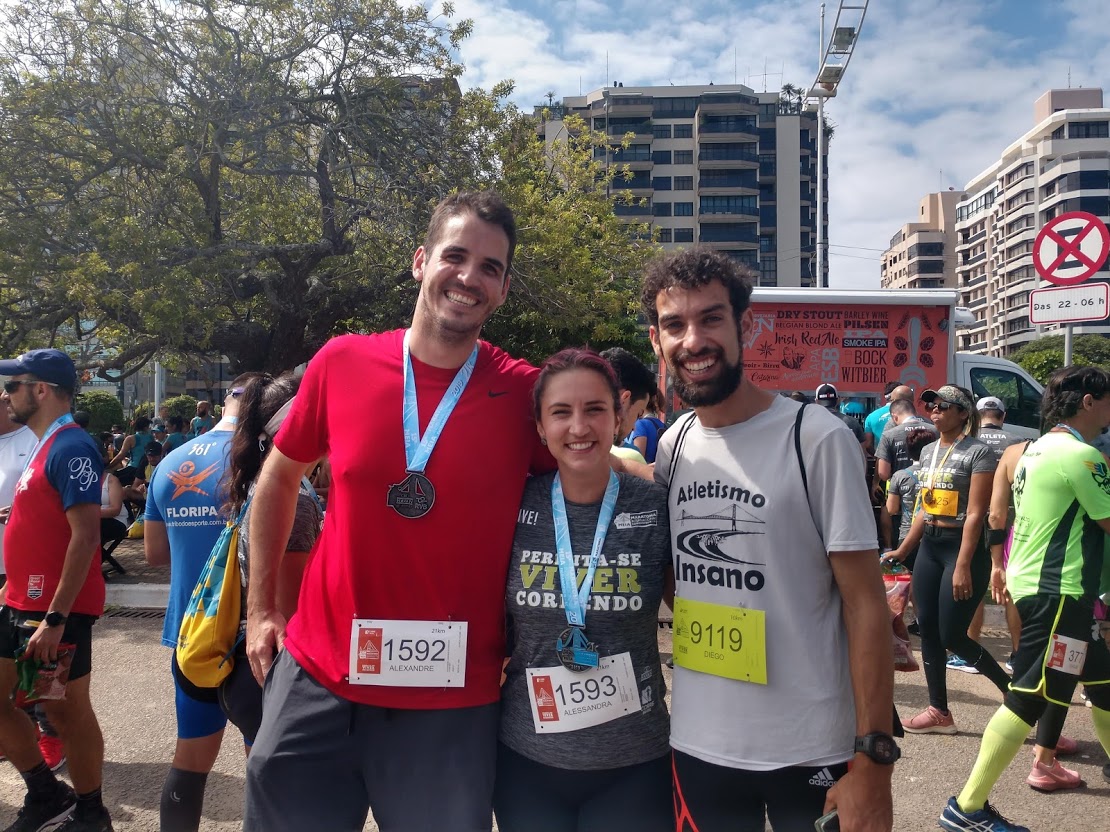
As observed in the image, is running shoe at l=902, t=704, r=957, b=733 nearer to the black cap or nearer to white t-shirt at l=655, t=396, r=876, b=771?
white t-shirt at l=655, t=396, r=876, b=771

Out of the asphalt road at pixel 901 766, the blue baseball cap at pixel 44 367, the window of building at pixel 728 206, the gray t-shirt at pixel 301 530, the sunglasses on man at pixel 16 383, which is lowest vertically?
the asphalt road at pixel 901 766

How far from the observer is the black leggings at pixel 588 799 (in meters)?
2.04

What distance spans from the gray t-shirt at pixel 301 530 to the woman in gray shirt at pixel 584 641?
0.96 metres

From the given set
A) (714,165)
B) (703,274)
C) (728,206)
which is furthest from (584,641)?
(714,165)

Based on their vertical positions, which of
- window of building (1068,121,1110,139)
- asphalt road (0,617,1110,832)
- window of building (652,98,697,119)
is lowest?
asphalt road (0,617,1110,832)

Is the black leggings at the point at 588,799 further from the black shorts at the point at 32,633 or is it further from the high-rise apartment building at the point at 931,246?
the high-rise apartment building at the point at 931,246

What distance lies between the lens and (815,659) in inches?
Result: 77.3

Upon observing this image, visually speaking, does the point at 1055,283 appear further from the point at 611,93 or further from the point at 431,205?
the point at 611,93

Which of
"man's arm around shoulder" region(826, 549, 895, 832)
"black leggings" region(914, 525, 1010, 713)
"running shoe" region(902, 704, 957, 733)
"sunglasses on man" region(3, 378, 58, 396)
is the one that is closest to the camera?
"man's arm around shoulder" region(826, 549, 895, 832)

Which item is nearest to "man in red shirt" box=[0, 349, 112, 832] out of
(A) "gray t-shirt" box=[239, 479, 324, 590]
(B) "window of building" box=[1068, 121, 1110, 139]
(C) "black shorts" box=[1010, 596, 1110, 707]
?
(A) "gray t-shirt" box=[239, 479, 324, 590]

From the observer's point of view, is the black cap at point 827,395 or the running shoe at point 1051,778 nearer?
the running shoe at point 1051,778

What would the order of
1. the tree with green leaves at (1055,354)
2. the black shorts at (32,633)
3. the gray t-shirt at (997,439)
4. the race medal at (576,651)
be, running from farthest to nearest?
the tree with green leaves at (1055,354), the gray t-shirt at (997,439), the black shorts at (32,633), the race medal at (576,651)

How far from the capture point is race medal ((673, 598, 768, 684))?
1978mm

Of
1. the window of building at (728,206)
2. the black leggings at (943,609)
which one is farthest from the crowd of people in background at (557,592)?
the window of building at (728,206)
